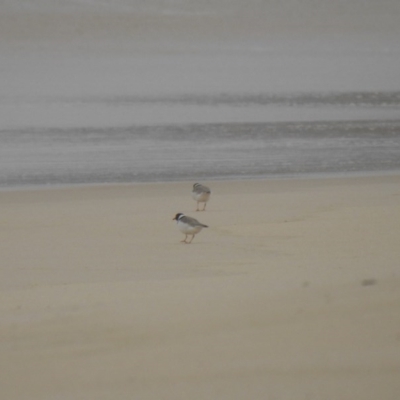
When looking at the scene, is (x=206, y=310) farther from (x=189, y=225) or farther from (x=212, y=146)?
(x=212, y=146)

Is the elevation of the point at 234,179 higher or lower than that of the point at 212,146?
lower

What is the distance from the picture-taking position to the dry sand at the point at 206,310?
5629 mm

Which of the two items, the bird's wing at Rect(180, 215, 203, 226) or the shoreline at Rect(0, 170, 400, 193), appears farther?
the shoreline at Rect(0, 170, 400, 193)

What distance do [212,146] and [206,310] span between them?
43.9 feet

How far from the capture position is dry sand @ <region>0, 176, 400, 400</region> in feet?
18.5

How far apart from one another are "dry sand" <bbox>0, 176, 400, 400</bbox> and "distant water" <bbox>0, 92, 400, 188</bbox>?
533 cm

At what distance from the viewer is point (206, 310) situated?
22.0 ft

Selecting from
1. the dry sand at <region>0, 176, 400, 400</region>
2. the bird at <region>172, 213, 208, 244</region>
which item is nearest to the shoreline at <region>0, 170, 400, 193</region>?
the dry sand at <region>0, 176, 400, 400</region>

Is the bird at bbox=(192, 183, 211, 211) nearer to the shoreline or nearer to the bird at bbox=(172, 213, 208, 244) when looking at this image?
the bird at bbox=(172, 213, 208, 244)

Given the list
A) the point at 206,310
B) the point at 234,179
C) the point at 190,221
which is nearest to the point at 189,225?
the point at 190,221

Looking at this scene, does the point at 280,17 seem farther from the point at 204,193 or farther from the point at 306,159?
the point at 204,193

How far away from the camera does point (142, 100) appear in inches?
1056

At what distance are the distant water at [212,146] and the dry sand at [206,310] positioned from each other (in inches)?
210

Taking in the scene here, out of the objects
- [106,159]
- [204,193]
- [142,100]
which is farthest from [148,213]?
[142,100]
